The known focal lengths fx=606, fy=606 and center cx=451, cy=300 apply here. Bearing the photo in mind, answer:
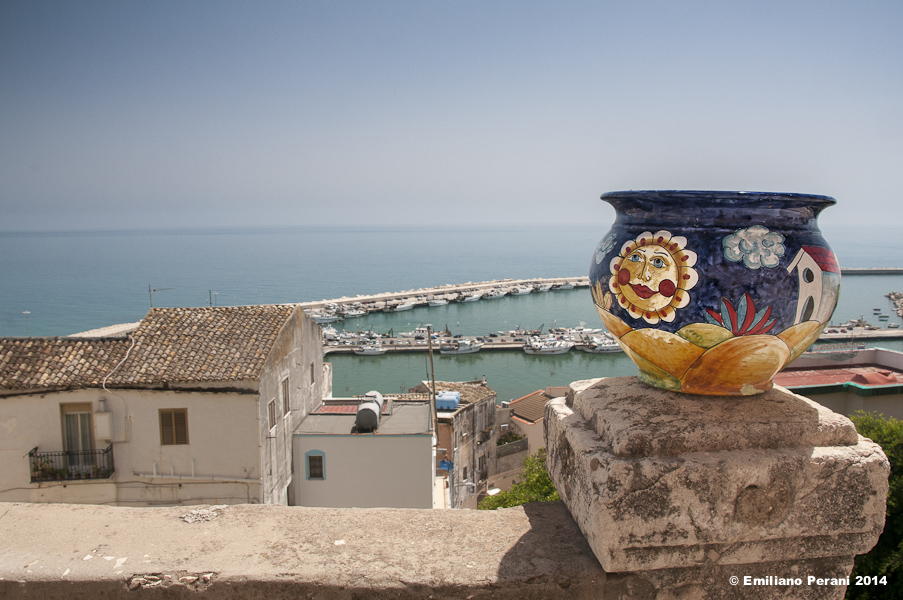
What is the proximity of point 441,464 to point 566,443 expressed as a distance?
1834 cm

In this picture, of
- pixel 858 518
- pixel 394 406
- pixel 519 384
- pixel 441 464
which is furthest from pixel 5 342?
pixel 519 384

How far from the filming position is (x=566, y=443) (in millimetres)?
2416

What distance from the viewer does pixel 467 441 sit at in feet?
76.6

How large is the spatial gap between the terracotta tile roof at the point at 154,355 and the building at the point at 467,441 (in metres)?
8.26

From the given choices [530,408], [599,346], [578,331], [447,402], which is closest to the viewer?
[447,402]

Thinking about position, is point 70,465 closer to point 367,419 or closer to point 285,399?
point 285,399

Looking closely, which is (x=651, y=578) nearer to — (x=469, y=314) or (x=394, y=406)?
(x=394, y=406)

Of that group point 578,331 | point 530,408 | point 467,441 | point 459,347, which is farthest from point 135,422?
point 578,331

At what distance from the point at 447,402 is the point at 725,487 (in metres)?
21.0

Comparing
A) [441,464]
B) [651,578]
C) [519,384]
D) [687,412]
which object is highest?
[687,412]

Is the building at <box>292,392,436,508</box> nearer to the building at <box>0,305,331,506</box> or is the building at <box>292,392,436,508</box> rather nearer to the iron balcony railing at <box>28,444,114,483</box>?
the building at <box>0,305,331,506</box>

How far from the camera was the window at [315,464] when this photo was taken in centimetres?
1439

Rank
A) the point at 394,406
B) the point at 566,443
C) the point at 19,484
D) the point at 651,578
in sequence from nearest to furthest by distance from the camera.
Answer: the point at 651,578
the point at 566,443
the point at 19,484
the point at 394,406

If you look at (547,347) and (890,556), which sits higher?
(890,556)
